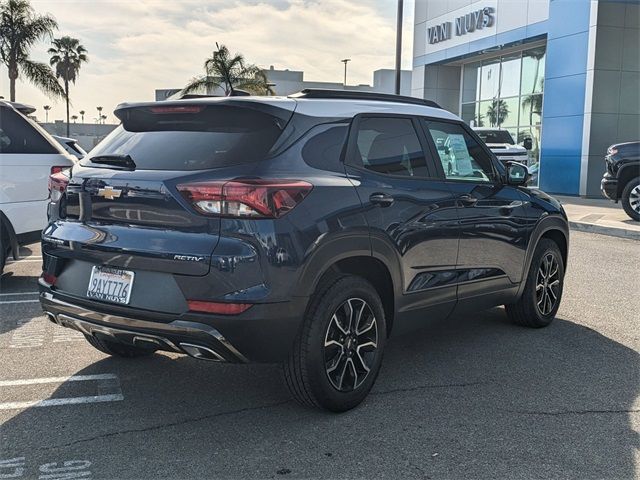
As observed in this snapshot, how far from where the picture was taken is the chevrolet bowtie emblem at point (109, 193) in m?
3.43

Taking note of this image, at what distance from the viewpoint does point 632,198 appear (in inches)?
502

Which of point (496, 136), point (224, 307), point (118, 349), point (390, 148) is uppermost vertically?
point (496, 136)

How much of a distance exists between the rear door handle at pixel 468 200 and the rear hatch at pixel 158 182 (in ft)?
4.95

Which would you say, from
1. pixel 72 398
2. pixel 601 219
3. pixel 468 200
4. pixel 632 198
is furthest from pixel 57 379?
pixel 601 219

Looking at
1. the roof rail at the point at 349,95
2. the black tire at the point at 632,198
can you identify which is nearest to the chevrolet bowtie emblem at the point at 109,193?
the roof rail at the point at 349,95

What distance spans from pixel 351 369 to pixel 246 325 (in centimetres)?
82

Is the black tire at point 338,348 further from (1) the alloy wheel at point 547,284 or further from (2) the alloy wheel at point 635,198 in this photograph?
(2) the alloy wheel at point 635,198

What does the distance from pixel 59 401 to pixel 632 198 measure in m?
12.0

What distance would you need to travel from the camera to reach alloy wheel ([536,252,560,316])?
5406 mm

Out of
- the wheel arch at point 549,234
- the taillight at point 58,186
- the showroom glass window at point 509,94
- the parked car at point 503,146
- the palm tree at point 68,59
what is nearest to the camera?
the taillight at point 58,186

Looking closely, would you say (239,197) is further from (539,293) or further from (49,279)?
(539,293)

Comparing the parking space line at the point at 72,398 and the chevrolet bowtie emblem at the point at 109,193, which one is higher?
the chevrolet bowtie emblem at the point at 109,193

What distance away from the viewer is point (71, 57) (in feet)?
173

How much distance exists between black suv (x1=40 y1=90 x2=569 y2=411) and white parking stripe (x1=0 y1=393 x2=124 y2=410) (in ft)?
1.73
